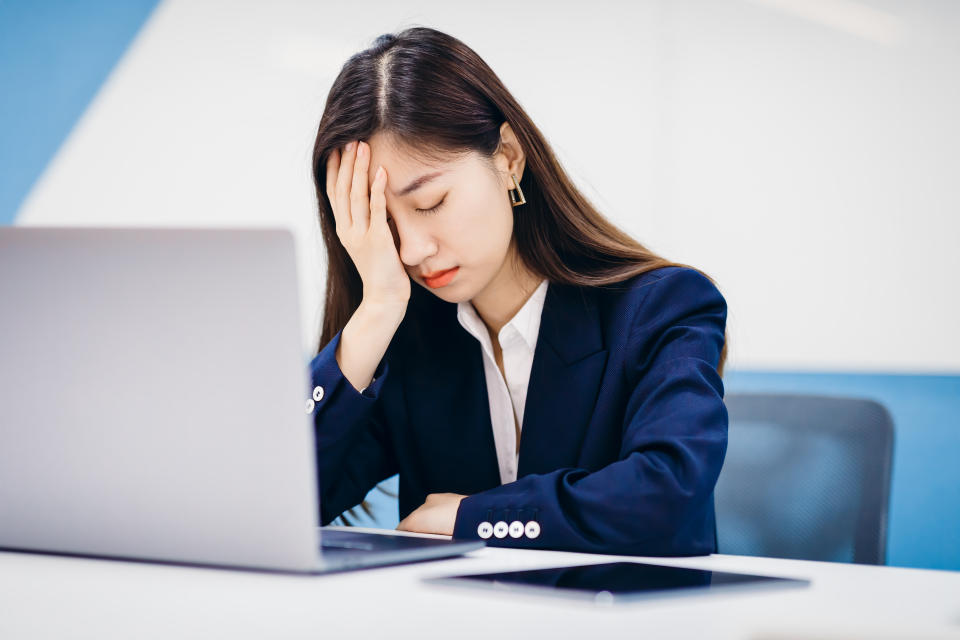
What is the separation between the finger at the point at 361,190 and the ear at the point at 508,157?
194mm

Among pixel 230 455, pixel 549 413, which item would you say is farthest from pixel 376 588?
pixel 549 413

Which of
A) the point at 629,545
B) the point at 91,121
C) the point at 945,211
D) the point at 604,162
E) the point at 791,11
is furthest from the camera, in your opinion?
→ the point at 91,121

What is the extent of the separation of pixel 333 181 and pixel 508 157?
0.27 m

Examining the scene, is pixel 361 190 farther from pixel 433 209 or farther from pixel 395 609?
pixel 395 609

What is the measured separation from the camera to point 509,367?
4.81 feet

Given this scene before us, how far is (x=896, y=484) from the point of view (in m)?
2.41

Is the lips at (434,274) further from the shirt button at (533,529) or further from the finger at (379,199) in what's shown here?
the shirt button at (533,529)

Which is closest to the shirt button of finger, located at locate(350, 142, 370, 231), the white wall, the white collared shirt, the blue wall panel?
the white collared shirt

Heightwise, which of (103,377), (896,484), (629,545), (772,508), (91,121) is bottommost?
(896,484)

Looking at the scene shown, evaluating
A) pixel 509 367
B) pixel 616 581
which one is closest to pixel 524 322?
pixel 509 367

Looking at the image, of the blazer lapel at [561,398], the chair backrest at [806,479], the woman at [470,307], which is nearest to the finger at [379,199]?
the woman at [470,307]

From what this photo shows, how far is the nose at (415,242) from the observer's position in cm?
132

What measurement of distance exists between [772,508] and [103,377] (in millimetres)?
1072

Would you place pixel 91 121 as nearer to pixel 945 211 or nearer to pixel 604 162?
pixel 604 162
